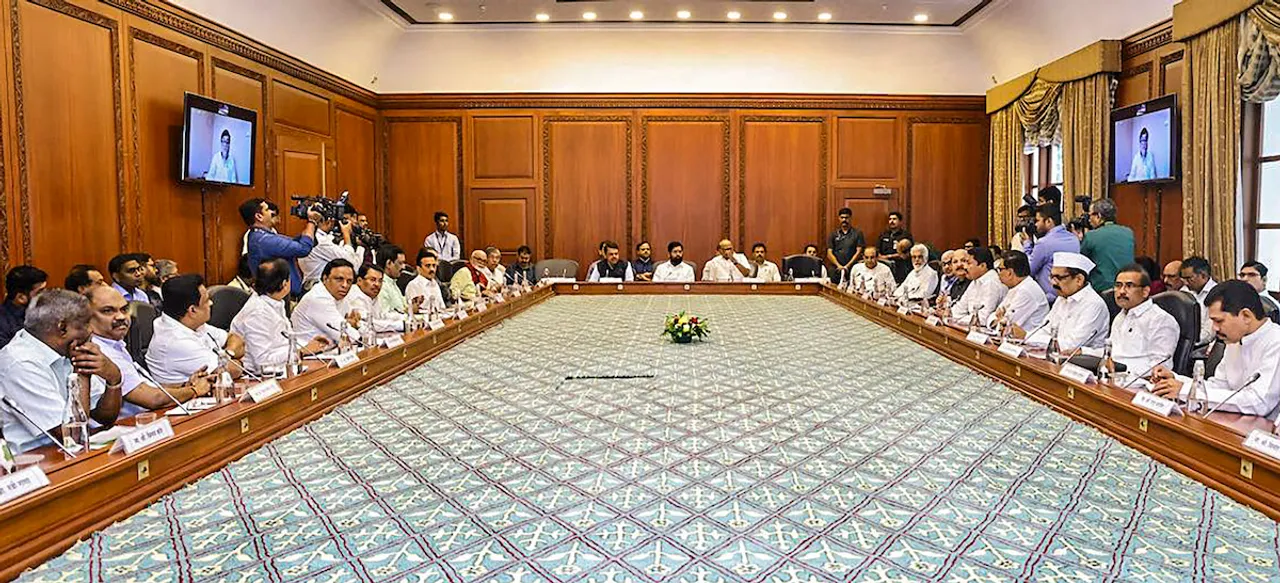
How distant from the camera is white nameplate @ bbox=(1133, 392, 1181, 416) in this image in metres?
2.28

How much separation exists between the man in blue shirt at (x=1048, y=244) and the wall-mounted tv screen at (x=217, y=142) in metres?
5.51

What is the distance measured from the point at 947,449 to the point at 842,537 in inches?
30.1

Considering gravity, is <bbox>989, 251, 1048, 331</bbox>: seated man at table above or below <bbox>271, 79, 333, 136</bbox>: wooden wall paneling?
below

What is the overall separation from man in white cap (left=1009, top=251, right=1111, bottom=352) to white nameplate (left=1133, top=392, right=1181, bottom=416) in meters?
1.35

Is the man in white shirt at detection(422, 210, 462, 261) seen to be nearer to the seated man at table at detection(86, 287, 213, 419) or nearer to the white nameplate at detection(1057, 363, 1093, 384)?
the seated man at table at detection(86, 287, 213, 419)

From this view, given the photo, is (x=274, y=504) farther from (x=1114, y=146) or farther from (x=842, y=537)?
(x=1114, y=146)

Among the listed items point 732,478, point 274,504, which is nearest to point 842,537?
point 732,478

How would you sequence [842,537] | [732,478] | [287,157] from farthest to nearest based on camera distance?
[287,157] → [732,478] → [842,537]

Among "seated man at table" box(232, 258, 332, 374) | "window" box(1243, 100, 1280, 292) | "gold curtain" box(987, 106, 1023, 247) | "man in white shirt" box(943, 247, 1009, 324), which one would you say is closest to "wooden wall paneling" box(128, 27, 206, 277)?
"seated man at table" box(232, 258, 332, 374)

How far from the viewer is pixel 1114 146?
6734 millimetres

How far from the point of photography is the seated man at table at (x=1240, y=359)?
2.30 meters

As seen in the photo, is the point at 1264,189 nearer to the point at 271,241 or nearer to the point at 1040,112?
the point at 1040,112

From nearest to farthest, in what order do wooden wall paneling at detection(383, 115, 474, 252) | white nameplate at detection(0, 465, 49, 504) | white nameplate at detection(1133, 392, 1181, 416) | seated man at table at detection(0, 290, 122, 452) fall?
1. white nameplate at detection(0, 465, 49, 504)
2. seated man at table at detection(0, 290, 122, 452)
3. white nameplate at detection(1133, 392, 1181, 416)
4. wooden wall paneling at detection(383, 115, 474, 252)

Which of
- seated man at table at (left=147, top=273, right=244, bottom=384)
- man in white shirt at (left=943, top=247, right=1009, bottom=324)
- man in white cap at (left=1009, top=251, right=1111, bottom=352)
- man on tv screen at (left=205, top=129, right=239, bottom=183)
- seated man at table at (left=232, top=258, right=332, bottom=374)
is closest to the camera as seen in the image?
seated man at table at (left=147, top=273, right=244, bottom=384)
